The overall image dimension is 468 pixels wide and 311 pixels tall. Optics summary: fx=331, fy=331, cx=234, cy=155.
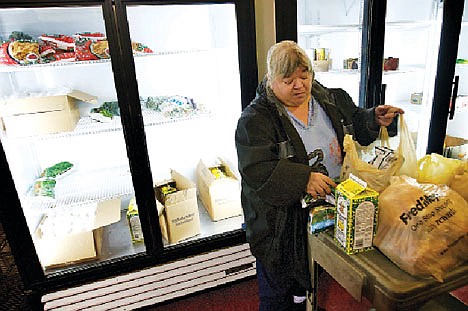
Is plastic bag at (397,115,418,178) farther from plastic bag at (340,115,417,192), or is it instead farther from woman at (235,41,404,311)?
woman at (235,41,404,311)

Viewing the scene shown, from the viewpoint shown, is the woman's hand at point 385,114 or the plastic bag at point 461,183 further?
the woman's hand at point 385,114

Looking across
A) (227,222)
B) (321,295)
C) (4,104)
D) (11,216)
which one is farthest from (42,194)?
(321,295)

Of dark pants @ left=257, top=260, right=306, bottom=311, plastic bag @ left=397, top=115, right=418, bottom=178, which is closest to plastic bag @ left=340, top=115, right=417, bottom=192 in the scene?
plastic bag @ left=397, top=115, right=418, bottom=178

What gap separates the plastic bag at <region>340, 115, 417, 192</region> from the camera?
3.30 ft

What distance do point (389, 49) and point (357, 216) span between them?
212cm

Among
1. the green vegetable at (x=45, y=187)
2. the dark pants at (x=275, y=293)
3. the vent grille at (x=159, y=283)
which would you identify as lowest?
the vent grille at (x=159, y=283)

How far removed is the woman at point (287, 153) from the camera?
3.79ft

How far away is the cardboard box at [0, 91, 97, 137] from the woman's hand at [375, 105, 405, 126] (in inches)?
57.5

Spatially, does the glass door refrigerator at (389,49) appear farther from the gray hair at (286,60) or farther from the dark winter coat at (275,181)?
the dark winter coat at (275,181)

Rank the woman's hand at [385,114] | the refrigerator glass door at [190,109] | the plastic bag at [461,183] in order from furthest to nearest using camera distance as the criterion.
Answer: the refrigerator glass door at [190,109] → the woman's hand at [385,114] → the plastic bag at [461,183]

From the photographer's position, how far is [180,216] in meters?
1.91

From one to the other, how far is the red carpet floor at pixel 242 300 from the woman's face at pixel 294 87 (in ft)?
3.75

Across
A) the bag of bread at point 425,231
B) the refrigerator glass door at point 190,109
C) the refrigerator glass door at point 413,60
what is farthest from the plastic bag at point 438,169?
the refrigerator glass door at point 413,60

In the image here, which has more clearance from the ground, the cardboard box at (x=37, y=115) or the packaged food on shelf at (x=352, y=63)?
the packaged food on shelf at (x=352, y=63)
